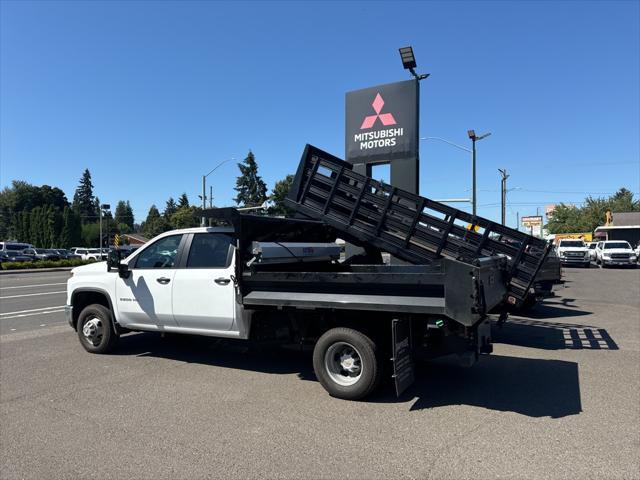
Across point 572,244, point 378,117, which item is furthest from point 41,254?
point 572,244

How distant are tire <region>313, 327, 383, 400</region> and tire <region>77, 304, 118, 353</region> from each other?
3.58 meters

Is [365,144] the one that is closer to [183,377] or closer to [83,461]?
[183,377]

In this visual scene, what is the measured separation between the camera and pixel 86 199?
151 m

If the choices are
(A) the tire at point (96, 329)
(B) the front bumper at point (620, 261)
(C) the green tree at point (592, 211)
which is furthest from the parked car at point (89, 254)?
(C) the green tree at point (592, 211)

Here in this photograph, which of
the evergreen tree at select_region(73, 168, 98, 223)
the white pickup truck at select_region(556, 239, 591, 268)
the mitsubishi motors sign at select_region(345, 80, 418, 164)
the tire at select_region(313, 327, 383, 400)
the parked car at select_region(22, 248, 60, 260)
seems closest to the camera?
the tire at select_region(313, 327, 383, 400)

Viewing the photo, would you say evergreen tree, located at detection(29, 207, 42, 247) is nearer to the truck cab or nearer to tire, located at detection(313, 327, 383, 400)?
the truck cab

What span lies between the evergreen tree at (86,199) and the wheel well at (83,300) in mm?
151343

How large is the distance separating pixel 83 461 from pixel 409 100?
10.3m

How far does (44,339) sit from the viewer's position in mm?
8281

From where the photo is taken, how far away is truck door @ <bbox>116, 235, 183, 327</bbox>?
6.32 meters

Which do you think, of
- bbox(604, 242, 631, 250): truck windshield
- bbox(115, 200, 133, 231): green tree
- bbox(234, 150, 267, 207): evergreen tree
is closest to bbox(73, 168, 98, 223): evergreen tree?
bbox(115, 200, 133, 231): green tree

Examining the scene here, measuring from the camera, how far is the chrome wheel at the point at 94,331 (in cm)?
705

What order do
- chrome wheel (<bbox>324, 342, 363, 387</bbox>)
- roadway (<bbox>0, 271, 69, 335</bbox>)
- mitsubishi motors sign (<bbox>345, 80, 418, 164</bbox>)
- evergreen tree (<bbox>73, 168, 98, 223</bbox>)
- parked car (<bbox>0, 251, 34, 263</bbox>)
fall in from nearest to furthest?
chrome wheel (<bbox>324, 342, 363, 387</bbox>) → roadway (<bbox>0, 271, 69, 335</bbox>) → mitsubishi motors sign (<bbox>345, 80, 418, 164</bbox>) → parked car (<bbox>0, 251, 34, 263</bbox>) → evergreen tree (<bbox>73, 168, 98, 223</bbox>)

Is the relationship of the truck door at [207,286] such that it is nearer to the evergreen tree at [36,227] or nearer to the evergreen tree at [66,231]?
the evergreen tree at [66,231]
